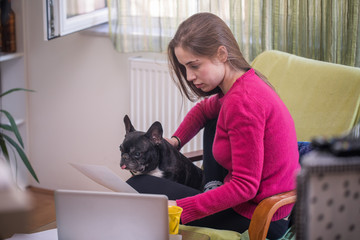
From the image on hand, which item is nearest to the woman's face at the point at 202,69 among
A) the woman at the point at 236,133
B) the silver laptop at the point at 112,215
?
the woman at the point at 236,133

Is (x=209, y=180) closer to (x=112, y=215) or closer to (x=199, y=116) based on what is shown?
(x=199, y=116)

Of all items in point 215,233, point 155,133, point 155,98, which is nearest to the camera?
point 215,233

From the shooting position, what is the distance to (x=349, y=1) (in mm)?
2195

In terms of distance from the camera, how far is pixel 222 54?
1.59m

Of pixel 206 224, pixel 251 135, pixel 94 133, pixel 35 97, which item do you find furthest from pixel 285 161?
pixel 35 97

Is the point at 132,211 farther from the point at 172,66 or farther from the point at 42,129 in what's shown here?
the point at 42,129

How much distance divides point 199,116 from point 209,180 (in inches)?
10.8

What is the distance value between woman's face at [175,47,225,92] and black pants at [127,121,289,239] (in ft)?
0.90

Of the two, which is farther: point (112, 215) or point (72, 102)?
point (72, 102)

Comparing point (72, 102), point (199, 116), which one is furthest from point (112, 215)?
point (72, 102)

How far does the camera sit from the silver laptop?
45.8 inches

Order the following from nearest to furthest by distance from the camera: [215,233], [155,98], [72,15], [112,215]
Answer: [112,215], [215,233], [72,15], [155,98]

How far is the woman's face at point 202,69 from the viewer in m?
1.59

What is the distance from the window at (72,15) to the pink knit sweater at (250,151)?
4.16 feet
